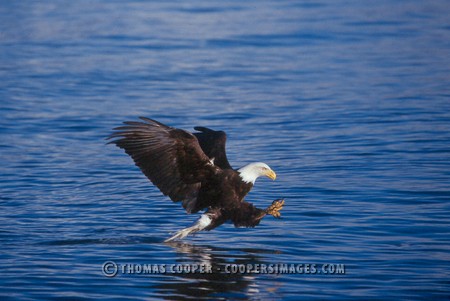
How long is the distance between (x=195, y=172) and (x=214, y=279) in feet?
3.61

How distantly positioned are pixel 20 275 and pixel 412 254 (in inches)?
105

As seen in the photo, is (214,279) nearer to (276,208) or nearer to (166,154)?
(166,154)

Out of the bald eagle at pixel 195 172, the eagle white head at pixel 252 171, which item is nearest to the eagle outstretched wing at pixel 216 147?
the bald eagle at pixel 195 172

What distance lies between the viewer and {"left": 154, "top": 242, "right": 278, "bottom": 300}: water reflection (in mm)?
6155

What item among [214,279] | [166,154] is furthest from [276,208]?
[214,279]

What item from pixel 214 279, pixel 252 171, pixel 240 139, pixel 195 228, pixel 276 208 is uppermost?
pixel 240 139

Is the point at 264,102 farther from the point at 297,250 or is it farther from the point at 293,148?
the point at 297,250

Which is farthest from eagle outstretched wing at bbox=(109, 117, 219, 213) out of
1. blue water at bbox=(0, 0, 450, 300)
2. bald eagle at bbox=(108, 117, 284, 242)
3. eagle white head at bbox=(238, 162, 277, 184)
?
blue water at bbox=(0, 0, 450, 300)

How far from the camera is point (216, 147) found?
300 inches

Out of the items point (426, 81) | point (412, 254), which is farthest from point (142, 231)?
point (426, 81)

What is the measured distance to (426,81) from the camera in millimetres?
13820

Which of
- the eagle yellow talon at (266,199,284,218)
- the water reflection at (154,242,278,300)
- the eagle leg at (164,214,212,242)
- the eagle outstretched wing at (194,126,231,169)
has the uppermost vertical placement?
the eagle outstretched wing at (194,126,231,169)

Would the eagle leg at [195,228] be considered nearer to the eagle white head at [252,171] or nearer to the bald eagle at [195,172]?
the bald eagle at [195,172]

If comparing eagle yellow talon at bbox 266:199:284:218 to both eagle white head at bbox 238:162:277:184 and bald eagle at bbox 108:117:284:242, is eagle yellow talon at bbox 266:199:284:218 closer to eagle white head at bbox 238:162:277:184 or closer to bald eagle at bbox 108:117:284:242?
bald eagle at bbox 108:117:284:242
